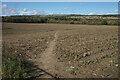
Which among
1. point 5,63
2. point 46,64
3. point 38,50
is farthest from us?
point 38,50

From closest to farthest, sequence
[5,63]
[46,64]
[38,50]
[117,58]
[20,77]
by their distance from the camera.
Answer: [20,77]
[5,63]
[46,64]
[117,58]
[38,50]

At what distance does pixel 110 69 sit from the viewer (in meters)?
6.16

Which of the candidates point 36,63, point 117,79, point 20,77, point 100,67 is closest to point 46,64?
point 36,63

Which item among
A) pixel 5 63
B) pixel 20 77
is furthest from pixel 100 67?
pixel 5 63

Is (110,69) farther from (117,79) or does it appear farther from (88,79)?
(88,79)

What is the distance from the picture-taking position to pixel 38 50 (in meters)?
8.77

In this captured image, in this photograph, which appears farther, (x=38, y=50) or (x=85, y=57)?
(x=38, y=50)

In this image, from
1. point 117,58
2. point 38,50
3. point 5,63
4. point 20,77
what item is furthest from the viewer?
point 38,50

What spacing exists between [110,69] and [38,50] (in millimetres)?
3957

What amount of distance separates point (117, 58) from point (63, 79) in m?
3.07

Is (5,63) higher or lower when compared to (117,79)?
higher

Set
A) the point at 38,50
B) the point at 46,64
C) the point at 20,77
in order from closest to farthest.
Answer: the point at 20,77
the point at 46,64
the point at 38,50

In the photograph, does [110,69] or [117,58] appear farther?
[117,58]

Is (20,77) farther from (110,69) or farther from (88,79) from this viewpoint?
(110,69)
